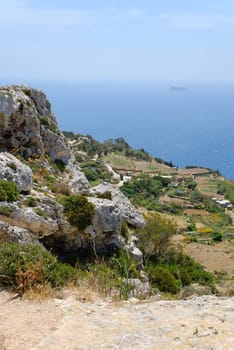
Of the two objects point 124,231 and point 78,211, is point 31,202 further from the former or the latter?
point 124,231

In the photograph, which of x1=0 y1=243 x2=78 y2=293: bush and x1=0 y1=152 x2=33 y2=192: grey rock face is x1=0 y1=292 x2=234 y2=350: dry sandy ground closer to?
x1=0 y1=243 x2=78 y2=293: bush

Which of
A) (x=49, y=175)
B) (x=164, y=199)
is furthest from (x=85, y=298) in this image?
(x=164, y=199)

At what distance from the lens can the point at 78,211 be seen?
16766 mm

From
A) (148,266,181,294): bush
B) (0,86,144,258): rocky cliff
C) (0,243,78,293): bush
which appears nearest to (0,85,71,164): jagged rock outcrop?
(0,86,144,258): rocky cliff

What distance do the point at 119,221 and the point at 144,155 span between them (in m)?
106

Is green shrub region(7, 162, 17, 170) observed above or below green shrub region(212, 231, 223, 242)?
above

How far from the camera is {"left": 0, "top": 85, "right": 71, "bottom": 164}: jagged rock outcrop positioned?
19.5 m

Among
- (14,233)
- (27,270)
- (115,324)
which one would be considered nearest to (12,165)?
(14,233)

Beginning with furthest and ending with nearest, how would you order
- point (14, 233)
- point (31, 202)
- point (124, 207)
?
point (124, 207) < point (31, 202) < point (14, 233)

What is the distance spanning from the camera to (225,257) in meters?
35.8

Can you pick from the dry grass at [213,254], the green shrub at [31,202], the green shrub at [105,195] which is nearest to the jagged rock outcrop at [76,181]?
the green shrub at [105,195]

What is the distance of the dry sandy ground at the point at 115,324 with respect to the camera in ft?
19.7

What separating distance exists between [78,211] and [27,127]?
5842 mm

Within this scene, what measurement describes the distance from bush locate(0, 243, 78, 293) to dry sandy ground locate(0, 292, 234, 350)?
0.33 metres
